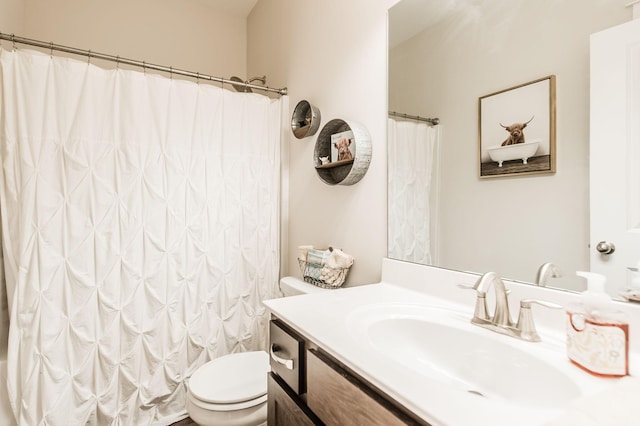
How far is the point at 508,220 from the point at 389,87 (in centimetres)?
69

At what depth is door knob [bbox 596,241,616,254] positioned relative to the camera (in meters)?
0.71

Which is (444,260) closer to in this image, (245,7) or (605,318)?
(605,318)

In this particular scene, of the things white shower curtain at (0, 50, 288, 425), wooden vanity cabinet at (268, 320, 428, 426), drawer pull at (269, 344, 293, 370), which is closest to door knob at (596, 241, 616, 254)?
wooden vanity cabinet at (268, 320, 428, 426)

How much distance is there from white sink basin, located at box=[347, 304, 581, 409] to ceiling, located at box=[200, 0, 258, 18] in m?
2.64

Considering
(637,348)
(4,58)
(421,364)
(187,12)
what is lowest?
(421,364)

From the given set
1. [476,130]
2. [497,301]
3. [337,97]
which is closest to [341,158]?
[337,97]

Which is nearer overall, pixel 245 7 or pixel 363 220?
pixel 363 220

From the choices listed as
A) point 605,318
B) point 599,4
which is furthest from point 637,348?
point 599,4

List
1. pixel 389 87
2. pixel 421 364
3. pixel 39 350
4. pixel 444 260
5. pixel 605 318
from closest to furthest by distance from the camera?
pixel 605 318 < pixel 421 364 < pixel 444 260 < pixel 389 87 < pixel 39 350

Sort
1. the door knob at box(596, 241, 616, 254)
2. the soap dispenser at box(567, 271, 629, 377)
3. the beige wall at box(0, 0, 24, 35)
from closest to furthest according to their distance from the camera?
the soap dispenser at box(567, 271, 629, 377) → the door knob at box(596, 241, 616, 254) → the beige wall at box(0, 0, 24, 35)

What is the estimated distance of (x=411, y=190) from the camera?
1225mm

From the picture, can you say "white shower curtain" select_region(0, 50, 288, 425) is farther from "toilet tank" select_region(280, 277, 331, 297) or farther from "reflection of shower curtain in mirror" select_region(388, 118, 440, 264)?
"reflection of shower curtain in mirror" select_region(388, 118, 440, 264)

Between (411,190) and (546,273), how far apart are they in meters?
0.53

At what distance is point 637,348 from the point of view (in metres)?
0.65
